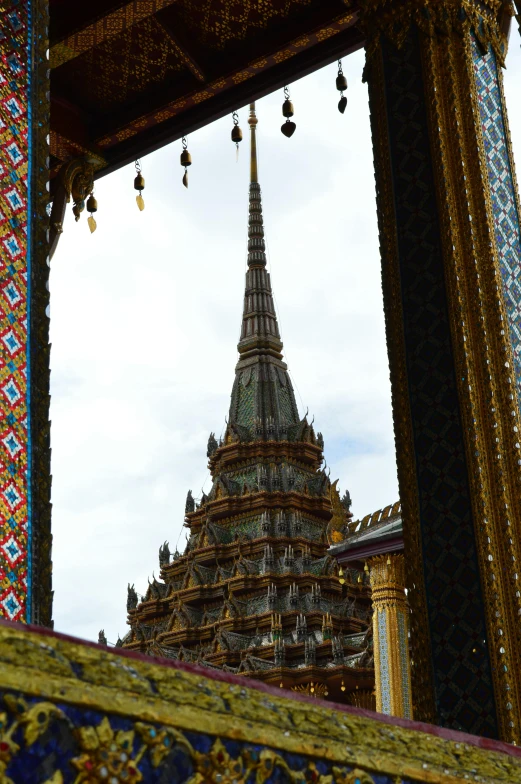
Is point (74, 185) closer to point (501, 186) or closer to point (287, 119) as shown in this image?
point (287, 119)

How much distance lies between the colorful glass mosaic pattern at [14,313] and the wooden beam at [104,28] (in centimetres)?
191

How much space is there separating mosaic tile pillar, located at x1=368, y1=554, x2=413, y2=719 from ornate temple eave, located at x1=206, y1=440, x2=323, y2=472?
49.0 feet

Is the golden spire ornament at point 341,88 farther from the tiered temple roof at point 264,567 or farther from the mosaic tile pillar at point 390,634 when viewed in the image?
the tiered temple roof at point 264,567

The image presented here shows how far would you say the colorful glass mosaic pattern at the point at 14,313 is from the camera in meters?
3.03

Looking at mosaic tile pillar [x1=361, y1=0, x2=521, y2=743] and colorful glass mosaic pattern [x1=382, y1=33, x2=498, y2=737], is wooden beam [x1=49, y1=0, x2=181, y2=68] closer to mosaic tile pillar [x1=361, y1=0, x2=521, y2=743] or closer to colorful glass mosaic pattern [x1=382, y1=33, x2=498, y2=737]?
mosaic tile pillar [x1=361, y1=0, x2=521, y2=743]

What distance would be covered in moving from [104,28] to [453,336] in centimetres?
268

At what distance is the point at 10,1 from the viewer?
3.79 metres

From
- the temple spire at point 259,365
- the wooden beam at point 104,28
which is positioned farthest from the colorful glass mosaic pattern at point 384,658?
the temple spire at point 259,365

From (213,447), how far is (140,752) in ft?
92.0

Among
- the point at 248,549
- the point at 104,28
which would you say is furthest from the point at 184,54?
the point at 248,549

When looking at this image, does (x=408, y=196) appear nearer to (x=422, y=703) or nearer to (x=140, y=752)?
(x=422, y=703)

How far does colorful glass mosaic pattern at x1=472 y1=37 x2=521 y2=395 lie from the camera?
4.45 metres

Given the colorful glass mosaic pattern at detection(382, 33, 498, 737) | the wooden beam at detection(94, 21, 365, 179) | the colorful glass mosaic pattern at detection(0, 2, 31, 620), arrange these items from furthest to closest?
the wooden beam at detection(94, 21, 365, 179) < the colorful glass mosaic pattern at detection(382, 33, 498, 737) < the colorful glass mosaic pattern at detection(0, 2, 31, 620)

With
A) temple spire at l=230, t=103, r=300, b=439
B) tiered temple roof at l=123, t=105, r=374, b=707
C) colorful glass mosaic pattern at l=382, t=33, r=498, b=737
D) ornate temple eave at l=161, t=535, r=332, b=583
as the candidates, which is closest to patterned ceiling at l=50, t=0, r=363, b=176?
colorful glass mosaic pattern at l=382, t=33, r=498, b=737
